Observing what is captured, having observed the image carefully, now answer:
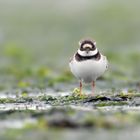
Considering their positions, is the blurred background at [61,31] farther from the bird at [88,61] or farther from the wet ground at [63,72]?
the bird at [88,61]

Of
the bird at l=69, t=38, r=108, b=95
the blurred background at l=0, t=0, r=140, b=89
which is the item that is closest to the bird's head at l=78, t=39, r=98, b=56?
the bird at l=69, t=38, r=108, b=95

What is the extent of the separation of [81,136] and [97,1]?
1081 inches

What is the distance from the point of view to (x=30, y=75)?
25.7 m

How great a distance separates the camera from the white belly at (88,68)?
16.0 metres

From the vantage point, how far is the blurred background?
30.8 metres

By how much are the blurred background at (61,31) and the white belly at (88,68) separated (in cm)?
1162

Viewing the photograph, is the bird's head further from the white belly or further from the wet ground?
the wet ground

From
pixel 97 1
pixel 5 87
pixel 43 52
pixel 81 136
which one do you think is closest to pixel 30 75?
pixel 5 87

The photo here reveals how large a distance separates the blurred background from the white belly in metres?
11.6

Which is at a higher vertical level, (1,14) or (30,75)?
(1,14)

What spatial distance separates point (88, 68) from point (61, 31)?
18716mm

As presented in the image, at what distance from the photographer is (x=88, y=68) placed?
16.1m

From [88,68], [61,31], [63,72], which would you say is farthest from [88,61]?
[61,31]

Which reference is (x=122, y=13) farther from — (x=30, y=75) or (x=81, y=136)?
(x=81, y=136)
